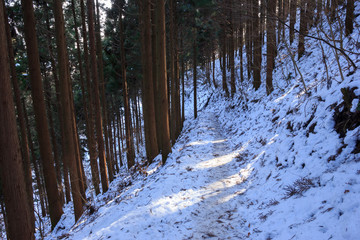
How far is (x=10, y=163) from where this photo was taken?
3299mm

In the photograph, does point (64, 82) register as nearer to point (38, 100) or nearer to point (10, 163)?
point (38, 100)

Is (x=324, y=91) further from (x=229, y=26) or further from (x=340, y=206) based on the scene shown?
(x=229, y=26)

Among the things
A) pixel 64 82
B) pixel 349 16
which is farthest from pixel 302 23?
pixel 64 82

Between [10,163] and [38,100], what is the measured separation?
4291 millimetres

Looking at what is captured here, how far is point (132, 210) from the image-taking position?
489 cm

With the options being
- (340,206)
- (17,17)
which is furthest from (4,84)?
(17,17)

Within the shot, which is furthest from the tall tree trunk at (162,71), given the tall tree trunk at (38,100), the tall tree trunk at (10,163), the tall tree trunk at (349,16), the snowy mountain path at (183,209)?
the tall tree trunk at (349,16)

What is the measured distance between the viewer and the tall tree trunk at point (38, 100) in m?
6.36

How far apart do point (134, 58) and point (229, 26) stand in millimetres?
8759

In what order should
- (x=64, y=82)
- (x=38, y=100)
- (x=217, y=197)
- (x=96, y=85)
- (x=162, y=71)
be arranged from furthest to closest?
(x=96, y=85) < (x=162, y=71) < (x=64, y=82) < (x=38, y=100) < (x=217, y=197)

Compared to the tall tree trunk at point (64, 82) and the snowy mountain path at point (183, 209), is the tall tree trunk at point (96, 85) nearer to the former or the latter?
the tall tree trunk at point (64, 82)

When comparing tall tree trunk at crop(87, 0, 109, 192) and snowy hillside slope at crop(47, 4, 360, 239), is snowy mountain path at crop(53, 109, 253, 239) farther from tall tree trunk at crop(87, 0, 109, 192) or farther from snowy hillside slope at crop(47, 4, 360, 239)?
tall tree trunk at crop(87, 0, 109, 192)

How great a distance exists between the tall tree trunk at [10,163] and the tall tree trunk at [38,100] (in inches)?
145

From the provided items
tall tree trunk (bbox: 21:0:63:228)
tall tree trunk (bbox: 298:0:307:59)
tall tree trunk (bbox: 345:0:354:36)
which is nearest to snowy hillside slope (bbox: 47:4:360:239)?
tall tree trunk (bbox: 298:0:307:59)
